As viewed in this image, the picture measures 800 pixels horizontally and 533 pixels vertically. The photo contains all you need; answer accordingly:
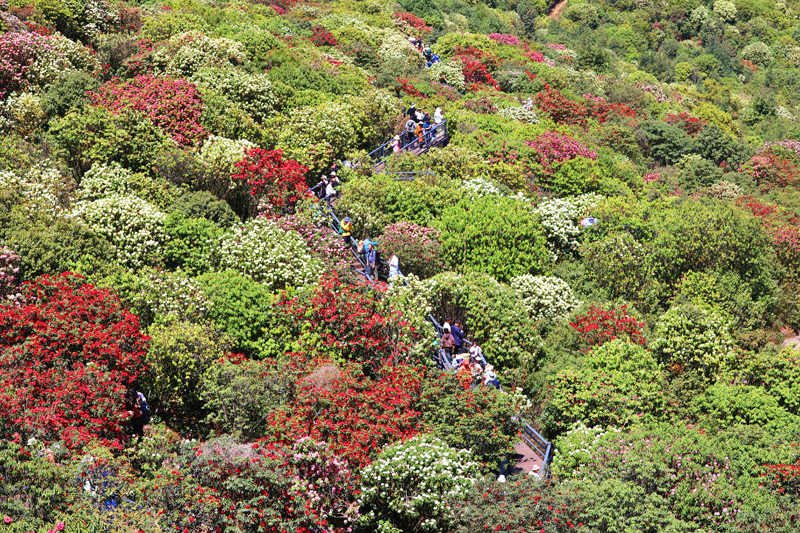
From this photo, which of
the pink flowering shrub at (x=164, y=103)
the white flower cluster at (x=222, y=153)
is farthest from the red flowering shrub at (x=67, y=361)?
the pink flowering shrub at (x=164, y=103)

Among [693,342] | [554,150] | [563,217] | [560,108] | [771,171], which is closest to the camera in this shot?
[693,342]

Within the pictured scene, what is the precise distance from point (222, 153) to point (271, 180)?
259 centimetres

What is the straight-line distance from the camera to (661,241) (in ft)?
113

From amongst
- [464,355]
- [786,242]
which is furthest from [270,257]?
[786,242]

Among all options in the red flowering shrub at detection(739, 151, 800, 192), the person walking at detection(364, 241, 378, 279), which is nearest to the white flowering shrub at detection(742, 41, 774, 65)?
the red flowering shrub at detection(739, 151, 800, 192)

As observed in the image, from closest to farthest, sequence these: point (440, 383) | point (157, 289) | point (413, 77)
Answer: point (440, 383) → point (157, 289) → point (413, 77)

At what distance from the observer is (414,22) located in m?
72.9

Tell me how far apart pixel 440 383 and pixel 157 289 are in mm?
9657

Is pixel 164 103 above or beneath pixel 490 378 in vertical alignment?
above

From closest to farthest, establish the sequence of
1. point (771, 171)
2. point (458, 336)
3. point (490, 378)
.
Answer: point (490, 378) < point (458, 336) < point (771, 171)

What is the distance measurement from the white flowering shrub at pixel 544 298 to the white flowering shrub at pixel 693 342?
11.6 ft

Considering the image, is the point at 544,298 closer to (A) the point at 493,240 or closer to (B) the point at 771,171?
(A) the point at 493,240

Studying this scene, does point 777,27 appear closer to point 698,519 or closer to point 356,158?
point 356,158

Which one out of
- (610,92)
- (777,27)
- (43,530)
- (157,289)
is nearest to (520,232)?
(157,289)
